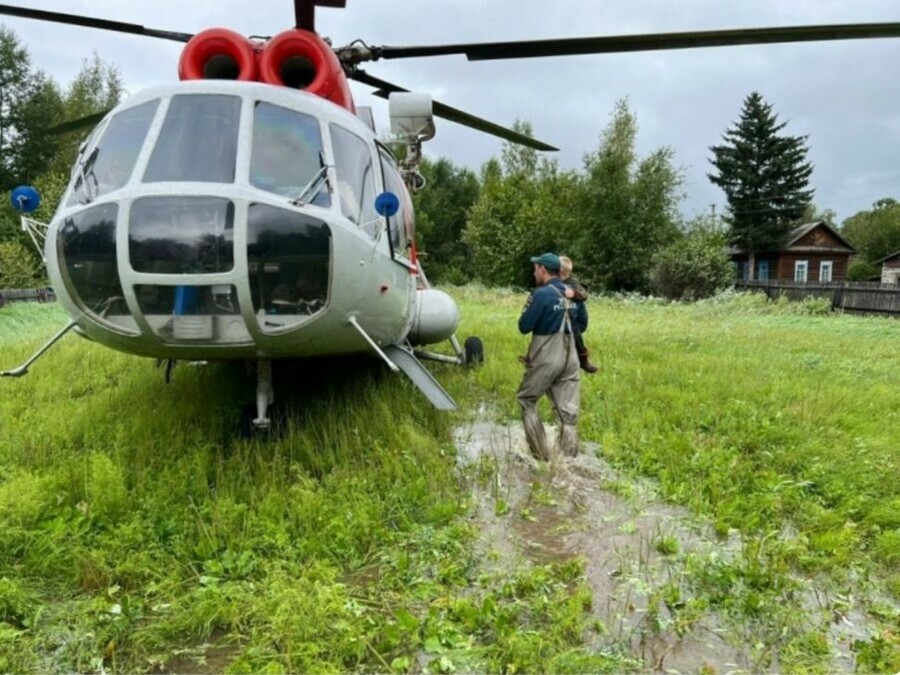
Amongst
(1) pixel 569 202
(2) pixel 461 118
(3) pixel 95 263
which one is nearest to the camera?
(3) pixel 95 263

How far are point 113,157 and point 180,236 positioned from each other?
96 centimetres

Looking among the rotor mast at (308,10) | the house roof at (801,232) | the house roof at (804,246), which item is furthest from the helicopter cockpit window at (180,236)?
the house roof at (801,232)

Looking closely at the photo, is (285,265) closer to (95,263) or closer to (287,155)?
(287,155)

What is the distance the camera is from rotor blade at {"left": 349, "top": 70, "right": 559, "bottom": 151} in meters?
6.19

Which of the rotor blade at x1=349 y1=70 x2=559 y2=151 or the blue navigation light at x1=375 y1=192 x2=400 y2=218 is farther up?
the rotor blade at x1=349 y1=70 x2=559 y2=151

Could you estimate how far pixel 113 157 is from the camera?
4.05 metres

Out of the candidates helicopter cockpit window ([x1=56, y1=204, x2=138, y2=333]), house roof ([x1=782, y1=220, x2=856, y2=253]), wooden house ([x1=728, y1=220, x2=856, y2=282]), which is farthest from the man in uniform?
house roof ([x1=782, y1=220, x2=856, y2=253])

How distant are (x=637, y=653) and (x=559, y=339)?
268 cm

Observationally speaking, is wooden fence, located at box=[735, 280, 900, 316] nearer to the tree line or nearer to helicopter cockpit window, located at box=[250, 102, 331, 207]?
the tree line

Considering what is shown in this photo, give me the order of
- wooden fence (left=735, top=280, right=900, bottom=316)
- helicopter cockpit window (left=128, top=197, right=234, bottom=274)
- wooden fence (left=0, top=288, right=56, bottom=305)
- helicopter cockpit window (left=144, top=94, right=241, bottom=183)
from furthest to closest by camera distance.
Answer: wooden fence (left=735, top=280, right=900, bottom=316) < wooden fence (left=0, top=288, right=56, bottom=305) < helicopter cockpit window (left=144, top=94, right=241, bottom=183) < helicopter cockpit window (left=128, top=197, right=234, bottom=274)

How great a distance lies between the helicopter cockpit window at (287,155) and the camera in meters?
3.93

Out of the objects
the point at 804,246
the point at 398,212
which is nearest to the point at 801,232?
the point at 804,246

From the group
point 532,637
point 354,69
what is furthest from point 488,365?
point 532,637

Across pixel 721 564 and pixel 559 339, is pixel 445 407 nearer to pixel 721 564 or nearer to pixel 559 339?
pixel 559 339
